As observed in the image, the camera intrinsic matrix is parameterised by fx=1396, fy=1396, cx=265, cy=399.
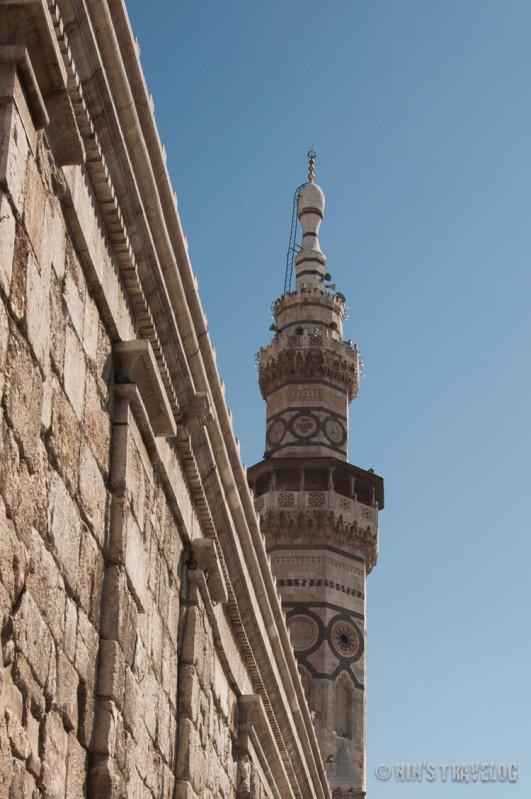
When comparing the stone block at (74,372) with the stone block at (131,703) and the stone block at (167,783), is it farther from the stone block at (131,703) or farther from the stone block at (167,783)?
the stone block at (167,783)

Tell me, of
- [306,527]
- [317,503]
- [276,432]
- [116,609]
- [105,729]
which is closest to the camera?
[105,729]

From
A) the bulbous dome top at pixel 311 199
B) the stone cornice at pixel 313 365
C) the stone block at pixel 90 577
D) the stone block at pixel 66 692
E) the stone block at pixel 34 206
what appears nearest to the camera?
the stone block at pixel 34 206

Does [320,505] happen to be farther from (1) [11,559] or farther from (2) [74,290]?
(1) [11,559]

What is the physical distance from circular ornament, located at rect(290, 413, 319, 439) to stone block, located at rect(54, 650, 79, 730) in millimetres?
22745

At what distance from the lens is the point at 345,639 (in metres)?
26.0

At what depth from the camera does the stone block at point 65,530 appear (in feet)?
16.4

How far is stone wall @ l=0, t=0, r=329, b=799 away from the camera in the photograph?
4.55 m

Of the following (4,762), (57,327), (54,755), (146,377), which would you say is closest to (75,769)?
(54,755)

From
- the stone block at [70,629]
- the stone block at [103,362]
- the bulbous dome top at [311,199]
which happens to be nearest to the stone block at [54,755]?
the stone block at [70,629]

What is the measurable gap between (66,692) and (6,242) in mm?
1720

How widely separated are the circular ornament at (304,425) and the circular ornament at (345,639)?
4008 mm

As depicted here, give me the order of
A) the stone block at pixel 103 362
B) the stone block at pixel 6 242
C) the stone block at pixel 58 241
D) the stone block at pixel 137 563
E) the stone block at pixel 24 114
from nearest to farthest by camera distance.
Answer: the stone block at pixel 6 242 < the stone block at pixel 24 114 < the stone block at pixel 58 241 < the stone block at pixel 103 362 < the stone block at pixel 137 563

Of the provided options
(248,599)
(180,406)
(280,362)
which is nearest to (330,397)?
(280,362)

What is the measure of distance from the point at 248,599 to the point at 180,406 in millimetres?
2410
